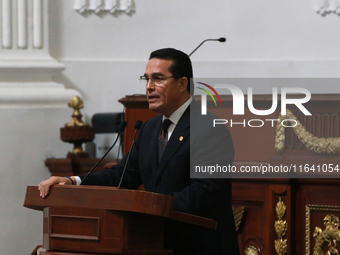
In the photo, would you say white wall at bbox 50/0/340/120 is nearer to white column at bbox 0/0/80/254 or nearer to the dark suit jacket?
white column at bbox 0/0/80/254

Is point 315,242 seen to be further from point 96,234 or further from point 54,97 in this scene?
point 54,97

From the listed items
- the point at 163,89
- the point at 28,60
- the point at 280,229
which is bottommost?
the point at 280,229

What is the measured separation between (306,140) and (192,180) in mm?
1596

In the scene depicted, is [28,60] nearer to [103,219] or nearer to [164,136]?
[164,136]

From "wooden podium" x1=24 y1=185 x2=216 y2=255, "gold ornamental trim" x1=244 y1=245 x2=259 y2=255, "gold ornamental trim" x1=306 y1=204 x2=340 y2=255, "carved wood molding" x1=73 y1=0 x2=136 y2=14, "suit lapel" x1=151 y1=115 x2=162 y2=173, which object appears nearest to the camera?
"wooden podium" x1=24 y1=185 x2=216 y2=255

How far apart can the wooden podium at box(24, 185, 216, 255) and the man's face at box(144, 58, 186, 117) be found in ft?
2.26

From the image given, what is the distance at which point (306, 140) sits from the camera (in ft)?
12.7

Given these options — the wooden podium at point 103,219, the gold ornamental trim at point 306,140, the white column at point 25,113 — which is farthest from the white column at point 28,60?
the wooden podium at point 103,219

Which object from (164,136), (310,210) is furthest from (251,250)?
(164,136)

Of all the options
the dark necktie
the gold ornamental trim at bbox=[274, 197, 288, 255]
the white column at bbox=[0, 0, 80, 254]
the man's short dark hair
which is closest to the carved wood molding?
the white column at bbox=[0, 0, 80, 254]

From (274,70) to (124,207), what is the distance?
3.80 meters

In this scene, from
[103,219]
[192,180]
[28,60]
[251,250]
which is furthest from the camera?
[28,60]

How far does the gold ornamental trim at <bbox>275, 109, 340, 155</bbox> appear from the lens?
3.80m

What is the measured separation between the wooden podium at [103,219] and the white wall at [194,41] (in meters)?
3.49
